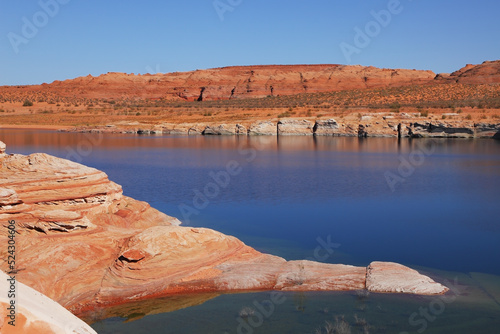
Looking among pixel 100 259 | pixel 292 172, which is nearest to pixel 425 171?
pixel 292 172

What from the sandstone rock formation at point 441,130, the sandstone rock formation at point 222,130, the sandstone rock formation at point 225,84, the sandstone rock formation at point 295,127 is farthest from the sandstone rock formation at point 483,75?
the sandstone rock formation at point 222,130

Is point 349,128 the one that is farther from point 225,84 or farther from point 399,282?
point 225,84

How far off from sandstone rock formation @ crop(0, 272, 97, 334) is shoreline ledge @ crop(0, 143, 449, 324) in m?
4.09

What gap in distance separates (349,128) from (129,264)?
37951 millimetres

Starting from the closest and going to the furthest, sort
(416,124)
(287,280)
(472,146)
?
(287,280) → (472,146) → (416,124)

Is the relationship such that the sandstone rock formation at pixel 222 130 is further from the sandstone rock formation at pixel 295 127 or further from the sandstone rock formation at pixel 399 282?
the sandstone rock formation at pixel 399 282

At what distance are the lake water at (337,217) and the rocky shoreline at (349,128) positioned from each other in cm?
762

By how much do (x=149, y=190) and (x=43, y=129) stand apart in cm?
4134

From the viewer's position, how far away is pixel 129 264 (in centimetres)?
888

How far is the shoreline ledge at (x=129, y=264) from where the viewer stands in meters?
8.45

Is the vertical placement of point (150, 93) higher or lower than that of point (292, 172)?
higher

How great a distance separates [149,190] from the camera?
715 inches

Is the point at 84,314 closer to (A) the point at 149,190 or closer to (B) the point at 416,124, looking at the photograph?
(A) the point at 149,190


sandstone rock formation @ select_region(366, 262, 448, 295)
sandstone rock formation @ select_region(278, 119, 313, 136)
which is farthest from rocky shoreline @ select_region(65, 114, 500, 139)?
sandstone rock formation @ select_region(366, 262, 448, 295)
